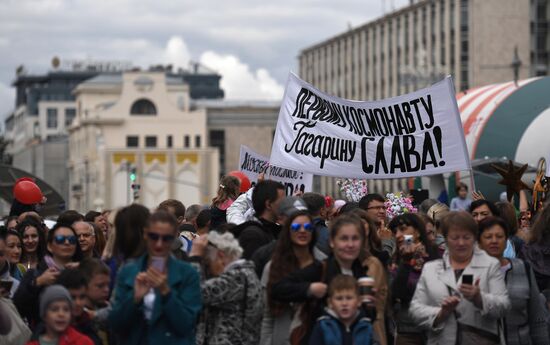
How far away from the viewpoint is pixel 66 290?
30.6 feet

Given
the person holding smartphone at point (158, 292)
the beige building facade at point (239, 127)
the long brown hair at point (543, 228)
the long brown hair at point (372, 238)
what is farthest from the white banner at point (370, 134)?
the beige building facade at point (239, 127)

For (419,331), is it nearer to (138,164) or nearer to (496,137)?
(496,137)

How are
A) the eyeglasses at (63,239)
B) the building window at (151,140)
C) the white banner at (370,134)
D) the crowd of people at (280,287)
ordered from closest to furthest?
the crowd of people at (280,287) < the eyeglasses at (63,239) < the white banner at (370,134) < the building window at (151,140)

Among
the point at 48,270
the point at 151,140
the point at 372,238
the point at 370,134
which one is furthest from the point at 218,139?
the point at 48,270

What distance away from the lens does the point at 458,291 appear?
9.82m

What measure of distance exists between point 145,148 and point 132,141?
3947 millimetres

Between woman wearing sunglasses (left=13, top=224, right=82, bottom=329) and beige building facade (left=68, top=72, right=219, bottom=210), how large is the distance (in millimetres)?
122042

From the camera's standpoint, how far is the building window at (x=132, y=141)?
14100 cm

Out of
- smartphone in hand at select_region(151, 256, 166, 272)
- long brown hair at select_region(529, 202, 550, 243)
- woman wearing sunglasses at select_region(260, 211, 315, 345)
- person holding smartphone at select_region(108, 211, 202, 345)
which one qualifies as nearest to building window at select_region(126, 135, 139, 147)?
long brown hair at select_region(529, 202, 550, 243)

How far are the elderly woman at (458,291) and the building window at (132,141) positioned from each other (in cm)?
13165

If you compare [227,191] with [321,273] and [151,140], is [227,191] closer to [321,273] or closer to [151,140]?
[321,273]

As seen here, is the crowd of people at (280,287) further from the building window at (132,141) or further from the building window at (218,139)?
the building window at (218,139)

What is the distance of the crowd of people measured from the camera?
9.01 metres

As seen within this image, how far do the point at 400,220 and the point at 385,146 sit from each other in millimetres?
4471
